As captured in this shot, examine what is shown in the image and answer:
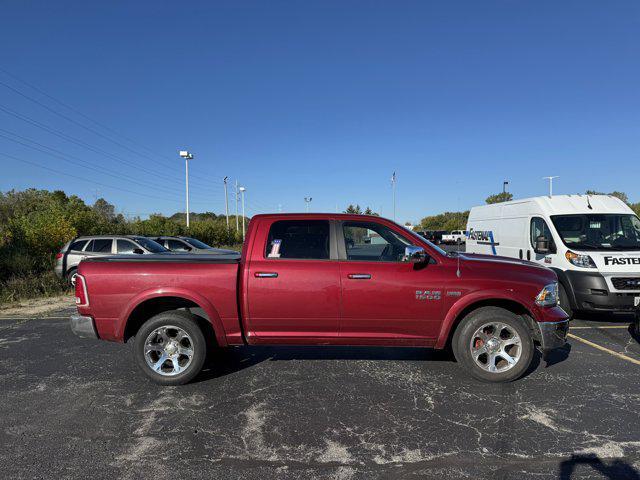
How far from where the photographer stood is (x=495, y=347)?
170 inches

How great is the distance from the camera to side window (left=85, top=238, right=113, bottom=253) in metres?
11.8

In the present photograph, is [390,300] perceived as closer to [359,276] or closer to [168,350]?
[359,276]

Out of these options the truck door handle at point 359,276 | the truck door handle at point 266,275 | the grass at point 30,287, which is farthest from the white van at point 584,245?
the grass at point 30,287

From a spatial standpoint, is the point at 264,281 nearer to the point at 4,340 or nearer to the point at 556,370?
the point at 556,370

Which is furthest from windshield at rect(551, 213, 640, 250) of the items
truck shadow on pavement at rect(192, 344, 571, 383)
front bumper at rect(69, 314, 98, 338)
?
front bumper at rect(69, 314, 98, 338)

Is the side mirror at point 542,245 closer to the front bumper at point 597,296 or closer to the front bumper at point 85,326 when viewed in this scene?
the front bumper at point 597,296

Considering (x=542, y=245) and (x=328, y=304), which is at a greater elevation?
(x=542, y=245)

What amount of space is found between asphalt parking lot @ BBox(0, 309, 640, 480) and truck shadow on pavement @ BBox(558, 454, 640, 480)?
0.04 feet

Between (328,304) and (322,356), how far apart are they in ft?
4.44

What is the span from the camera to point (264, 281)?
425 centimetres

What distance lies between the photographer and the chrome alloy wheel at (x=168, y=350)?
4.32m

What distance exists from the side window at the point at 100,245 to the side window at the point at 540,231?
11.6m

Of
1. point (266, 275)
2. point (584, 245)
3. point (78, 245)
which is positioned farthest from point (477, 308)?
point (78, 245)

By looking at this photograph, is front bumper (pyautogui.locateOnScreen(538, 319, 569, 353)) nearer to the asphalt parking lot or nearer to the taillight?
the asphalt parking lot
